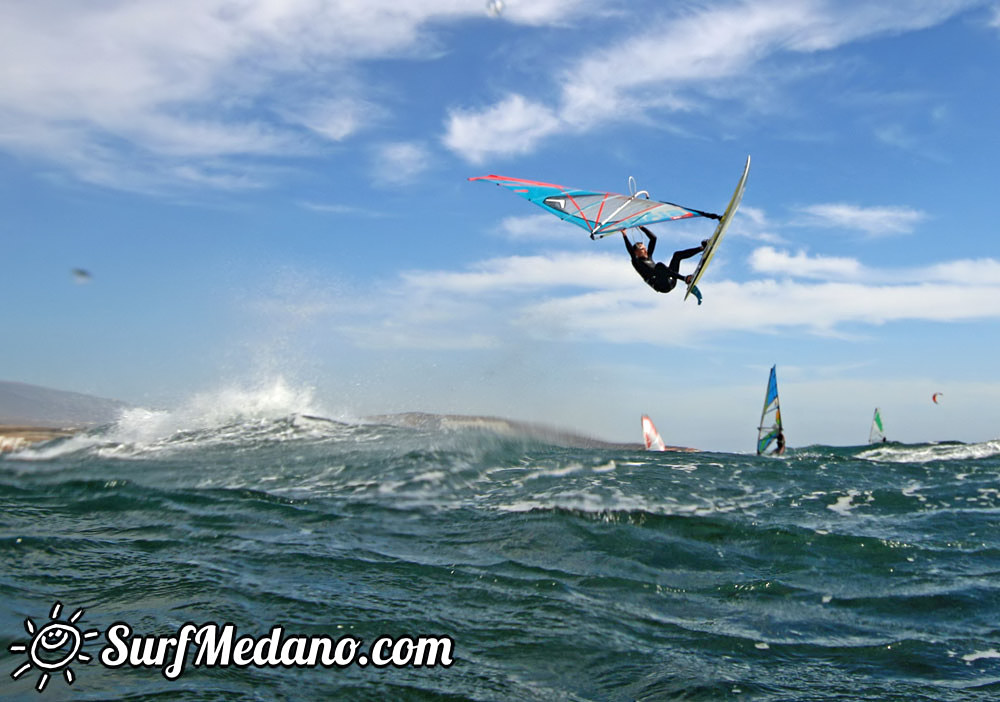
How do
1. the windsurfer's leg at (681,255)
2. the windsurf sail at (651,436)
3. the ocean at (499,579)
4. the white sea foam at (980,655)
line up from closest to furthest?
1. the ocean at (499,579)
2. the white sea foam at (980,655)
3. the windsurfer's leg at (681,255)
4. the windsurf sail at (651,436)

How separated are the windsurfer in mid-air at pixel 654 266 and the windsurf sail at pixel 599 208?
0.22 m

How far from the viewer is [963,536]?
7840mm

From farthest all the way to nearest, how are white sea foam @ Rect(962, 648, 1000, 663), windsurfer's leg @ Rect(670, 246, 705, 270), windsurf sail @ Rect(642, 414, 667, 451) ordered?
windsurf sail @ Rect(642, 414, 667, 451) → windsurfer's leg @ Rect(670, 246, 705, 270) → white sea foam @ Rect(962, 648, 1000, 663)

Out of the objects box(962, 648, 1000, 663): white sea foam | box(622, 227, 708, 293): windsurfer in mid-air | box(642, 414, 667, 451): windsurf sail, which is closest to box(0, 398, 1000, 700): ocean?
box(962, 648, 1000, 663): white sea foam

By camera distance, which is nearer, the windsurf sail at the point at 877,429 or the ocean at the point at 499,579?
the ocean at the point at 499,579

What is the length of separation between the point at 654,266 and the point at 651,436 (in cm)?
1770

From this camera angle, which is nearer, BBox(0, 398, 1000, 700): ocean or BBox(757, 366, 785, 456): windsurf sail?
BBox(0, 398, 1000, 700): ocean

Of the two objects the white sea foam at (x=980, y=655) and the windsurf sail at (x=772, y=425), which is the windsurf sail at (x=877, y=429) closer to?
the windsurf sail at (x=772, y=425)

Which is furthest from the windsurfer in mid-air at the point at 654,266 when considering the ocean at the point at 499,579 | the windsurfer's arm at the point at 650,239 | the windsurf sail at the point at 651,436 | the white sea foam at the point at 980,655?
the windsurf sail at the point at 651,436

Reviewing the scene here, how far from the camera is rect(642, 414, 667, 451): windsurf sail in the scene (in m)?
27.3

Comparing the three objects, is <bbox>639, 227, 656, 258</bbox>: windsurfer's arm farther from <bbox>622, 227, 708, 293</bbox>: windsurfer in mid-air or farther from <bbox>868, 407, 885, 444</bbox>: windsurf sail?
<bbox>868, 407, 885, 444</bbox>: windsurf sail

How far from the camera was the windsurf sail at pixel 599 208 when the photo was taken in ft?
33.8

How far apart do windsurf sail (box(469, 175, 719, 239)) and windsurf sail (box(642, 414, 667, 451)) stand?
17731mm

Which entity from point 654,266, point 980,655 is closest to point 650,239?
point 654,266
